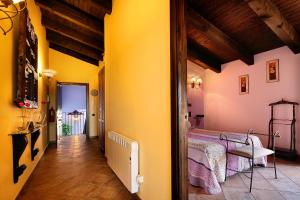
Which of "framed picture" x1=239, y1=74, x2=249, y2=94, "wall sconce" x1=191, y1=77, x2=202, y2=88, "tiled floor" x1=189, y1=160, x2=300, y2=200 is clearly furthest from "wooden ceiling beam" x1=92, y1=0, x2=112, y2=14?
"framed picture" x1=239, y1=74, x2=249, y2=94

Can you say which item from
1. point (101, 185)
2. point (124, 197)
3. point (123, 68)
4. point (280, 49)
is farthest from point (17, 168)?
point (280, 49)

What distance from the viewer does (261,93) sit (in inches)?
185

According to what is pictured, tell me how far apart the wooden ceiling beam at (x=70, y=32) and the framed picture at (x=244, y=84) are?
4095 mm

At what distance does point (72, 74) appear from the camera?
671 cm

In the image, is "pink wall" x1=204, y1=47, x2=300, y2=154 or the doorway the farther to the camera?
the doorway

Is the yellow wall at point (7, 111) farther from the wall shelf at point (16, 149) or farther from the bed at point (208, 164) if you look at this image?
the bed at point (208, 164)

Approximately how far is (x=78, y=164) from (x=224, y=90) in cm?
452

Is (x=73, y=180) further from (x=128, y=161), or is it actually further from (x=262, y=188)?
(x=262, y=188)

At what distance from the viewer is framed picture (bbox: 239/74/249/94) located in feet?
16.5

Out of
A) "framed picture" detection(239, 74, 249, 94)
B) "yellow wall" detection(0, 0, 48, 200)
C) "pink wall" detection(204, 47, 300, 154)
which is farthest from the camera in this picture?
"framed picture" detection(239, 74, 249, 94)

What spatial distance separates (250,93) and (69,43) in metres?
5.51

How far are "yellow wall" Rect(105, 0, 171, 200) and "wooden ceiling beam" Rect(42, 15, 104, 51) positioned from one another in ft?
7.68

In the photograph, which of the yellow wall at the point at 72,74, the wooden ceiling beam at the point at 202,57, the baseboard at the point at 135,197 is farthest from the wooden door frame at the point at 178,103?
the yellow wall at the point at 72,74

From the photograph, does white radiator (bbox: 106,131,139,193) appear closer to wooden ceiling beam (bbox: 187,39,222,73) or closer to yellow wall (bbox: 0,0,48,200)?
yellow wall (bbox: 0,0,48,200)
